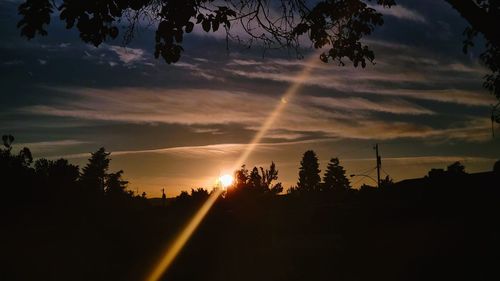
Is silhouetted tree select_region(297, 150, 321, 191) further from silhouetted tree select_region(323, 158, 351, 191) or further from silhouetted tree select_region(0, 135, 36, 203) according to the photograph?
silhouetted tree select_region(0, 135, 36, 203)

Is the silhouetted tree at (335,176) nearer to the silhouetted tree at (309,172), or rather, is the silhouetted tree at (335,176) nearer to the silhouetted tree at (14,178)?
the silhouetted tree at (309,172)

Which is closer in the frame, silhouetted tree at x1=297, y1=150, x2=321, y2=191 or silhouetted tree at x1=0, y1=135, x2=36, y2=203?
silhouetted tree at x1=0, y1=135, x2=36, y2=203

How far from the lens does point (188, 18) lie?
18.8ft

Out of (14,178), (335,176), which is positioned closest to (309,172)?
(335,176)

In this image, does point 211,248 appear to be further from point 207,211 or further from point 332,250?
point 332,250

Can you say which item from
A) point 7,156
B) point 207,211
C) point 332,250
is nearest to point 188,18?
point 332,250

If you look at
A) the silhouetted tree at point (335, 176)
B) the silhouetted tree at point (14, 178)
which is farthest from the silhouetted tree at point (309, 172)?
the silhouetted tree at point (14, 178)

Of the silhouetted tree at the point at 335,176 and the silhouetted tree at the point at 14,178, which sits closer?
the silhouetted tree at the point at 14,178

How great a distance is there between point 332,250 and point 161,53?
45.2 ft

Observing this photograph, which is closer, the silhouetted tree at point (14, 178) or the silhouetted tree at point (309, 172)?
the silhouetted tree at point (14, 178)

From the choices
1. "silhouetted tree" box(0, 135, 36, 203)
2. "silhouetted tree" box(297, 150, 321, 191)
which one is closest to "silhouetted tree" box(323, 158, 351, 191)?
"silhouetted tree" box(297, 150, 321, 191)

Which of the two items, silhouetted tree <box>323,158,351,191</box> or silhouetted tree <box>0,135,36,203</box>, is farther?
silhouetted tree <box>323,158,351,191</box>

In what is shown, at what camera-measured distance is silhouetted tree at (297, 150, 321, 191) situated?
355ft

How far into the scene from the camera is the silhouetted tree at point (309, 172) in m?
108
